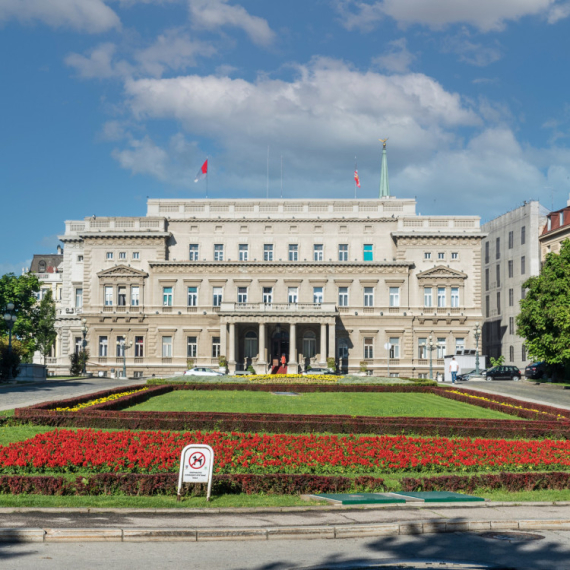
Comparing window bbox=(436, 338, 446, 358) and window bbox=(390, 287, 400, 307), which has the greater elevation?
window bbox=(390, 287, 400, 307)

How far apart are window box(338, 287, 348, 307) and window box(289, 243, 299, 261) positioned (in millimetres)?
5958

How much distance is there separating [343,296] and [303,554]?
67.2 metres

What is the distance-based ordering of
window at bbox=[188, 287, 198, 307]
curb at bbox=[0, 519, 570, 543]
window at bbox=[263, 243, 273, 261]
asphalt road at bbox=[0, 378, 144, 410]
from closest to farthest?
1. curb at bbox=[0, 519, 570, 543]
2. asphalt road at bbox=[0, 378, 144, 410]
3. window at bbox=[188, 287, 198, 307]
4. window at bbox=[263, 243, 273, 261]

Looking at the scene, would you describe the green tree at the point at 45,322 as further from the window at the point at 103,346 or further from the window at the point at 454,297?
the window at the point at 454,297

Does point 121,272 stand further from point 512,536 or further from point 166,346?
point 512,536

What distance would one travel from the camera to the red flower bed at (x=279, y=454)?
18.2m

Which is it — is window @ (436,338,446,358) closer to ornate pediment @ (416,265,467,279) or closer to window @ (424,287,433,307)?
window @ (424,287,433,307)

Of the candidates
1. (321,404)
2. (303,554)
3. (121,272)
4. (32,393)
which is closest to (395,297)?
(121,272)

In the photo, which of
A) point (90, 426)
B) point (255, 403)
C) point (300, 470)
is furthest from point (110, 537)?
point (255, 403)

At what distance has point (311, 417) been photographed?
93.3ft

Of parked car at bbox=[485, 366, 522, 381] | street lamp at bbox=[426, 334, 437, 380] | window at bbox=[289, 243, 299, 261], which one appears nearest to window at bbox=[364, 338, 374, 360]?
street lamp at bbox=[426, 334, 437, 380]

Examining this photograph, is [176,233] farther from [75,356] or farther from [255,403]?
[255,403]

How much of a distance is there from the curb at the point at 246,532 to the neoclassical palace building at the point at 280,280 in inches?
2474

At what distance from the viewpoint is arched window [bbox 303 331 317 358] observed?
253 feet
